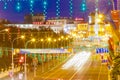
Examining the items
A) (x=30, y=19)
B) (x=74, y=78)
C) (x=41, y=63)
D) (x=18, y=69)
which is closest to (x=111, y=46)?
(x=74, y=78)

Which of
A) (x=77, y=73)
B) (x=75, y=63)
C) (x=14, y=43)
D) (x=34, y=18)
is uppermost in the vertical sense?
(x=34, y=18)

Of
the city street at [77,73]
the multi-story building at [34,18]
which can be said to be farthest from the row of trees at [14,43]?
the multi-story building at [34,18]

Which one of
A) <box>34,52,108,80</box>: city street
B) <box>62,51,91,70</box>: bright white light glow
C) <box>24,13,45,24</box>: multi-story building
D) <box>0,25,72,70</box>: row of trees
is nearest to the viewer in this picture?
<box>34,52,108,80</box>: city street

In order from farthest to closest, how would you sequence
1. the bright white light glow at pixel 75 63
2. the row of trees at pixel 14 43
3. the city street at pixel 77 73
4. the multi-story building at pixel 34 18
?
the multi-story building at pixel 34 18
the bright white light glow at pixel 75 63
the row of trees at pixel 14 43
the city street at pixel 77 73

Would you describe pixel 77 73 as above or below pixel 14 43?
below

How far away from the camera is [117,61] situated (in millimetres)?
13359

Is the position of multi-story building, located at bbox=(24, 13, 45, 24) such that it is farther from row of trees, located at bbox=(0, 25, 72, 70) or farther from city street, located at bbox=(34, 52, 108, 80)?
city street, located at bbox=(34, 52, 108, 80)

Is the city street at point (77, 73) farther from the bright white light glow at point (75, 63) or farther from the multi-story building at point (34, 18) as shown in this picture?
the multi-story building at point (34, 18)

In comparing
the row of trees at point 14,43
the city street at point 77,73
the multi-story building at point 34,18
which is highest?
the multi-story building at point 34,18

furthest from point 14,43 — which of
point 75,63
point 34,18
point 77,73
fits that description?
point 34,18

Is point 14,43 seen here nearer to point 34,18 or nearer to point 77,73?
point 77,73

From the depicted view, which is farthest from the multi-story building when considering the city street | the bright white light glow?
the city street

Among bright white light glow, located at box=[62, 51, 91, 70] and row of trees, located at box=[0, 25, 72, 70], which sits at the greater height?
row of trees, located at box=[0, 25, 72, 70]

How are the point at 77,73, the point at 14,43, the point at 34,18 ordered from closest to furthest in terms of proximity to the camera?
1. the point at 77,73
2. the point at 14,43
3. the point at 34,18
